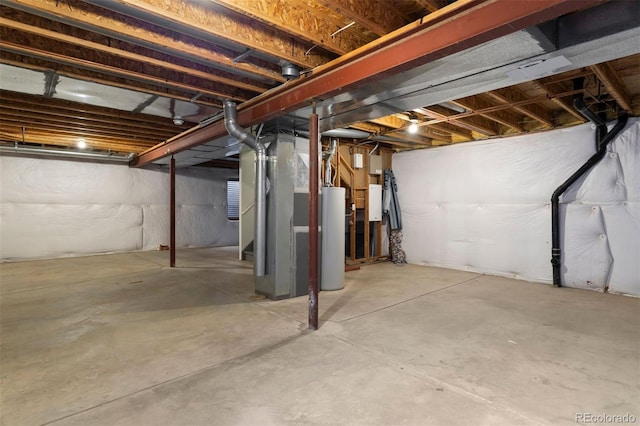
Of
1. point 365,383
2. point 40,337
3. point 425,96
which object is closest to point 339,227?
point 425,96

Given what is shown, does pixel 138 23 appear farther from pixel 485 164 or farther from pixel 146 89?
pixel 485 164

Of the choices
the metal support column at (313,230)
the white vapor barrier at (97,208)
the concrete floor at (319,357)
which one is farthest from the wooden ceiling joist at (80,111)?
the white vapor barrier at (97,208)

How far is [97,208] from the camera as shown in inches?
279

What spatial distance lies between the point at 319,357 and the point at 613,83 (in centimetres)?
352

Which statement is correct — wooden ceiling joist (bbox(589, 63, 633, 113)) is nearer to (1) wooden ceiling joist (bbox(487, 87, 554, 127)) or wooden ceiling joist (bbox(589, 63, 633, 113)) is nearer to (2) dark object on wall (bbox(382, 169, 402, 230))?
(1) wooden ceiling joist (bbox(487, 87, 554, 127))

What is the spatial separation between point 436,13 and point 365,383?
7.04ft

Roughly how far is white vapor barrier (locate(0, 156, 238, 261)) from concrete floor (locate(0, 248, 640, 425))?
2.87 m

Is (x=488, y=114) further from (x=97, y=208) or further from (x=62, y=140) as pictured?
(x=97, y=208)

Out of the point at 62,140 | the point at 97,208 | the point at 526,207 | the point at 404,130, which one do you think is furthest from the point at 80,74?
the point at 526,207

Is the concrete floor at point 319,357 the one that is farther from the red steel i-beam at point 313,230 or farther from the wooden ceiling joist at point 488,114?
the wooden ceiling joist at point 488,114


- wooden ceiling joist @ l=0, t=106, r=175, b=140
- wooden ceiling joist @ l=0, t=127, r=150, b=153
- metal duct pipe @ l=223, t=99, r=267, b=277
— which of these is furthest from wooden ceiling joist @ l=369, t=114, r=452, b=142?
wooden ceiling joist @ l=0, t=127, r=150, b=153

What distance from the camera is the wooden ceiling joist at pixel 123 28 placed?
1.85 meters

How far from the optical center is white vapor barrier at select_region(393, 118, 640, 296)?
3924mm

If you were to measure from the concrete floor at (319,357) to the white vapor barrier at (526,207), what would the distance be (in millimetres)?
551
